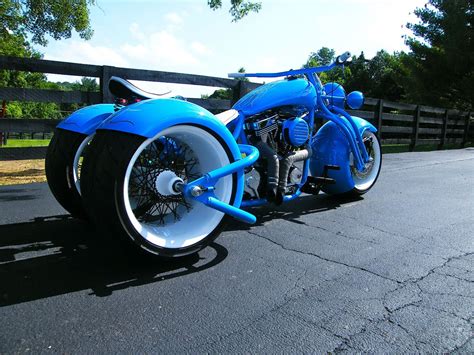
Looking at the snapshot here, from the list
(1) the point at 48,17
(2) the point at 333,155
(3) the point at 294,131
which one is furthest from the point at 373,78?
(3) the point at 294,131

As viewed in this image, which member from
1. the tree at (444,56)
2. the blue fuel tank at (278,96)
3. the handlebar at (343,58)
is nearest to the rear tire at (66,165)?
the blue fuel tank at (278,96)

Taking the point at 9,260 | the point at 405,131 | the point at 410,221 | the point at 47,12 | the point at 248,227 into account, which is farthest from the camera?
the point at 405,131

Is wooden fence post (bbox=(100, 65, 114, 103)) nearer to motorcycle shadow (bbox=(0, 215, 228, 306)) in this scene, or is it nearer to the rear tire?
the rear tire

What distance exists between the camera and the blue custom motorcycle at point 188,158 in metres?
2.55

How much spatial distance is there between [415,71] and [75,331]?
27000 mm

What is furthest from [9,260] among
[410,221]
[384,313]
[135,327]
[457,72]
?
[457,72]

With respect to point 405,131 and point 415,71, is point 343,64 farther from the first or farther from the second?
point 415,71

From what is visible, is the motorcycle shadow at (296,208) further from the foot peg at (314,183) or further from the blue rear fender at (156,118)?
the blue rear fender at (156,118)

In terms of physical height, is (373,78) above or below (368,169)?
above

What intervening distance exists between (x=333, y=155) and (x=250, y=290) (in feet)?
9.07

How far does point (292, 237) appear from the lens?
3.66 metres

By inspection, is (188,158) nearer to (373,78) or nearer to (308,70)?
(308,70)

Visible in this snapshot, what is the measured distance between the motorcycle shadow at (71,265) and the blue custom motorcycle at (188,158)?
0.16m

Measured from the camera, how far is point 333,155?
194 inches
